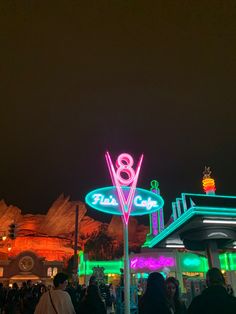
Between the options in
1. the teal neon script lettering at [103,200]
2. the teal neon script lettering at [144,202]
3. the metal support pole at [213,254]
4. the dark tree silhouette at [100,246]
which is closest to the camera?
the teal neon script lettering at [103,200]

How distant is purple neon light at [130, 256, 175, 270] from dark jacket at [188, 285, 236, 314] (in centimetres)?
3058

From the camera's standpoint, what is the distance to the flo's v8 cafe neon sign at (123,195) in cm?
1101

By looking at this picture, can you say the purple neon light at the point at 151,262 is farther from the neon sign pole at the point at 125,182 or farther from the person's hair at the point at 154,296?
the person's hair at the point at 154,296

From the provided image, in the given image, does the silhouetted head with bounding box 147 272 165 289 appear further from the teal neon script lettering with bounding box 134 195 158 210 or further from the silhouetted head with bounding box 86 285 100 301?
the teal neon script lettering with bounding box 134 195 158 210

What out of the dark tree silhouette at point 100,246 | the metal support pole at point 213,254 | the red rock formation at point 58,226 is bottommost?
the metal support pole at point 213,254

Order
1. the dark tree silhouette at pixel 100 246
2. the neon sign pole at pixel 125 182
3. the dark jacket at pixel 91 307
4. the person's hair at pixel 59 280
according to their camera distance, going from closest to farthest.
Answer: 1. the person's hair at pixel 59 280
2. the dark jacket at pixel 91 307
3. the neon sign pole at pixel 125 182
4. the dark tree silhouette at pixel 100 246

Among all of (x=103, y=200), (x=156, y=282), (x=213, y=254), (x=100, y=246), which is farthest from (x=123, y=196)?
(x=100, y=246)

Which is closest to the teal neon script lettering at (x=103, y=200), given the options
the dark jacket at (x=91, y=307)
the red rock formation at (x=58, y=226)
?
the dark jacket at (x=91, y=307)

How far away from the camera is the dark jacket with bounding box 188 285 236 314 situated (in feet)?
11.2

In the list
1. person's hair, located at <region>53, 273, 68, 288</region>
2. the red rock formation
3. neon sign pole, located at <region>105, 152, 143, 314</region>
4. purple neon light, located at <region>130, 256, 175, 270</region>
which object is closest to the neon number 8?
neon sign pole, located at <region>105, 152, 143, 314</region>

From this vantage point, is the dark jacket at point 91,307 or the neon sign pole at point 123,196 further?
the neon sign pole at point 123,196

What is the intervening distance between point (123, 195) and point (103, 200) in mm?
960

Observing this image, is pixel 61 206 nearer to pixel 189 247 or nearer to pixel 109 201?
pixel 189 247

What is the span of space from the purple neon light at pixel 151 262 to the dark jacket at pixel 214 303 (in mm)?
30582
